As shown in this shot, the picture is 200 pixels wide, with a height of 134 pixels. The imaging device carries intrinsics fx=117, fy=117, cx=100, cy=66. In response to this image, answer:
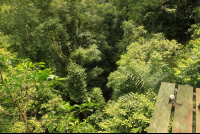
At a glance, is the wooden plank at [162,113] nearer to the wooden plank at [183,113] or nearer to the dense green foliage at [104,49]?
the wooden plank at [183,113]

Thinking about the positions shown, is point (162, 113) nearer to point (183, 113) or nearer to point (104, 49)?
point (183, 113)

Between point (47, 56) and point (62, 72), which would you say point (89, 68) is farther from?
point (47, 56)

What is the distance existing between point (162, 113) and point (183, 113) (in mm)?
213

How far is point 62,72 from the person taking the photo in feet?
28.3

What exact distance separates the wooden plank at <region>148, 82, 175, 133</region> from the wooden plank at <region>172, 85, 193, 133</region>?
8 centimetres

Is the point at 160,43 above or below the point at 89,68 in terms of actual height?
above

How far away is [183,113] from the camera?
1304 mm

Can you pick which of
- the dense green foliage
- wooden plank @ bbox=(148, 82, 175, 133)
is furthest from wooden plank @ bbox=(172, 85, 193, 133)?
the dense green foliage

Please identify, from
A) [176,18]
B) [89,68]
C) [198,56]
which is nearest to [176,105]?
[198,56]

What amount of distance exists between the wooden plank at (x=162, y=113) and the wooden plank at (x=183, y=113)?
0.26 ft

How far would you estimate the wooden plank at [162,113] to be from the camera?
1216 millimetres

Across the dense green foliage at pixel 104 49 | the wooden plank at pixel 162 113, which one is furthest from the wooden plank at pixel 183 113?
the dense green foliage at pixel 104 49

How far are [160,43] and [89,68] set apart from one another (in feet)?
21.5

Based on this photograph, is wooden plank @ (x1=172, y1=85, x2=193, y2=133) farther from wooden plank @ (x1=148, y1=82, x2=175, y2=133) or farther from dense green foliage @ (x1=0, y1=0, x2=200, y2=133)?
dense green foliage @ (x1=0, y1=0, x2=200, y2=133)
